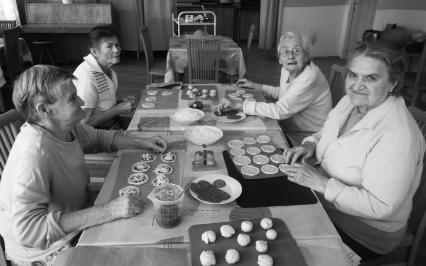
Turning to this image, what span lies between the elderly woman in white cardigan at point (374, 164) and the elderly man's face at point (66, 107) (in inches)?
34.0

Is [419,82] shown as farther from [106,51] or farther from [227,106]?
[106,51]

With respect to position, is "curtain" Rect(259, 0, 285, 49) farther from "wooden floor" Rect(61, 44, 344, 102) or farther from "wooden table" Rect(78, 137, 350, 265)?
"wooden table" Rect(78, 137, 350, 265)

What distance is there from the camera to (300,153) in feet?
5.08

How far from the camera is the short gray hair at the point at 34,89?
113 centimetres

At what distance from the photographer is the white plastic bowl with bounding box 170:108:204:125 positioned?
5.98 ft

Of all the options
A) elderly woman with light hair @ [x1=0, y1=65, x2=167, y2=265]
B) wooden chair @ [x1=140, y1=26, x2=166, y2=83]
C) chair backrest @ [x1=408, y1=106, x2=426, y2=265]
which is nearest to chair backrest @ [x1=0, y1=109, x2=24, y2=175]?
elderly woman with light hair @ [x1=0, y1=65, x2=167, y2=265]

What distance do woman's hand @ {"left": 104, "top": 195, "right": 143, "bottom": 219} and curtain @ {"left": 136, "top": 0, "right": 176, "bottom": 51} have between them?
5.40 m

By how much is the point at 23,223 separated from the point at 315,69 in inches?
67.0

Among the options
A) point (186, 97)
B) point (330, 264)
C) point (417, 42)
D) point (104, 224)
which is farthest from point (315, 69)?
point (417, 42)

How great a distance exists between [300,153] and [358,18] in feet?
17.5

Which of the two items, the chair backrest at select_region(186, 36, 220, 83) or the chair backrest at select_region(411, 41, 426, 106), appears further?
the chair backrest at select_region(411, 41, 426, 106)

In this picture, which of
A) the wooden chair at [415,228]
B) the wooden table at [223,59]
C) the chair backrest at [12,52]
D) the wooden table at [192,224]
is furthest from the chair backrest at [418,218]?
the chair backrest at [12,52]

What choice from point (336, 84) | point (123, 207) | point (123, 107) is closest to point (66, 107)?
point (123, 207)

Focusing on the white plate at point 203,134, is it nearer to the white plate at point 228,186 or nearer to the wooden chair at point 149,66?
the white plate at point 228,186
